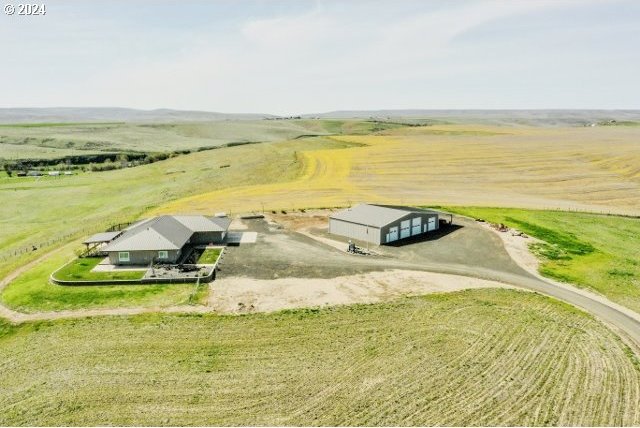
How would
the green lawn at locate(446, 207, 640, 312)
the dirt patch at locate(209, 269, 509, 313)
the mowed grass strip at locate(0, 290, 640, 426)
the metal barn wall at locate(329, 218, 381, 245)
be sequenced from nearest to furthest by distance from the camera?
the mowed grass strip at locate(0, 290, 640, 426)
the dirt patch at locate(209, 269, 509, 313)
the green lawn at locate(446, 207, 640, 312)
the metal barn wall at locate(329, 218, 381, 245)

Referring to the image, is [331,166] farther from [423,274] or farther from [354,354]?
[354,354]

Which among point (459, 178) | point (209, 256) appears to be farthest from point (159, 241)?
point (459, 178)

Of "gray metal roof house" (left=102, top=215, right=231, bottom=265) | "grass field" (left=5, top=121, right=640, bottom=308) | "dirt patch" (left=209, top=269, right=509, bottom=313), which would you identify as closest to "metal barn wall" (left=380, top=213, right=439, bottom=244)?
"dirt patch" (left=209, top=269, right=509, bottom=313)

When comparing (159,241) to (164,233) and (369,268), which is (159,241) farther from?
(369,268)

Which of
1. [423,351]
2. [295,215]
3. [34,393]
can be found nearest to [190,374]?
[34,393]

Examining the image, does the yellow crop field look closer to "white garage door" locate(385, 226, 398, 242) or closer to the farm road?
"white garage door" locate(385, 226, 398, 242)

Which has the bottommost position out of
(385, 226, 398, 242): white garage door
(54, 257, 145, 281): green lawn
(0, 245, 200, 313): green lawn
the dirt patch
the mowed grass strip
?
the mowed grass strip
